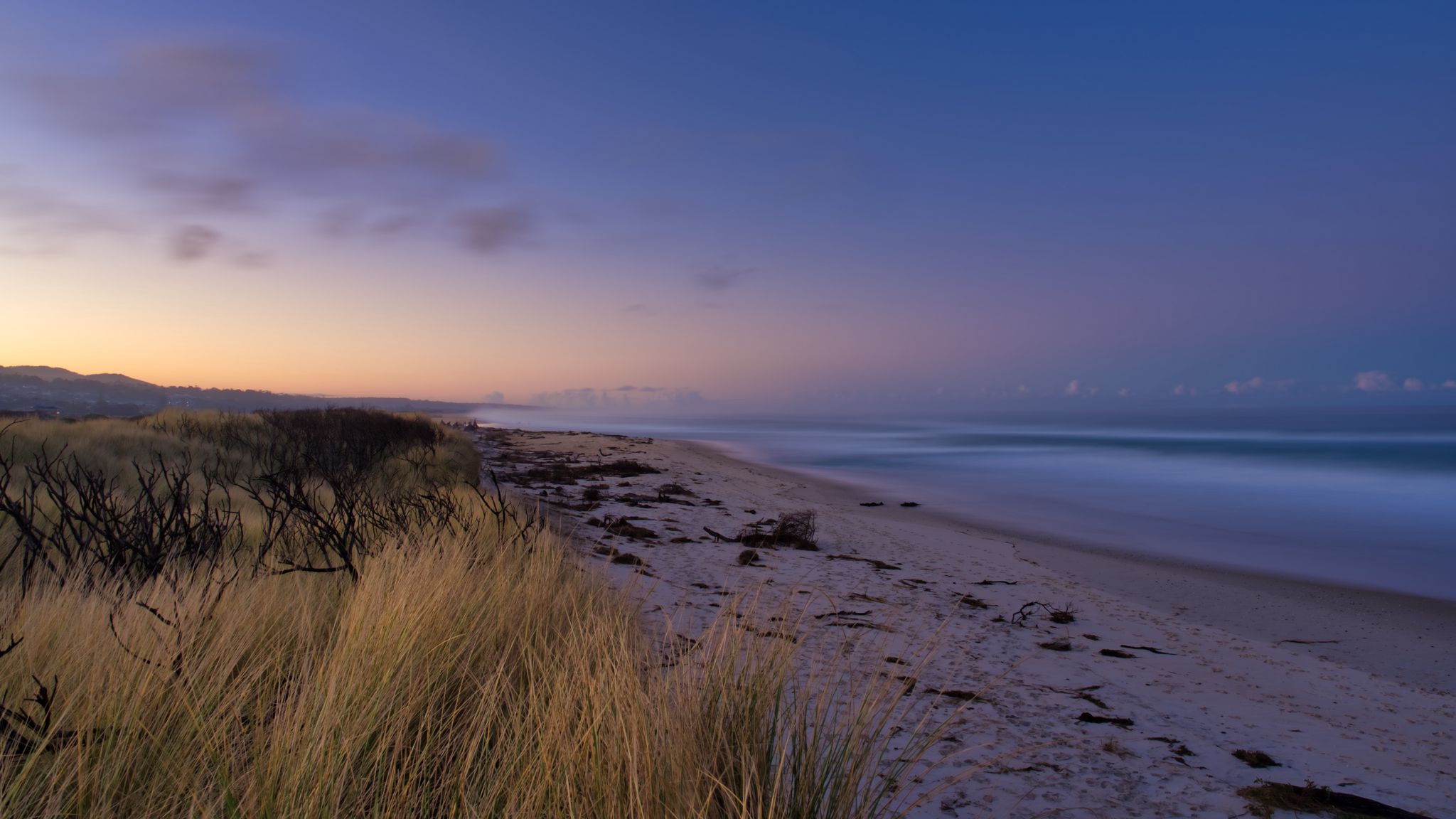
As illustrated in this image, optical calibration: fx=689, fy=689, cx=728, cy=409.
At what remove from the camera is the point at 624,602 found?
4.23m

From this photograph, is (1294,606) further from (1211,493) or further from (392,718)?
(1211,493)

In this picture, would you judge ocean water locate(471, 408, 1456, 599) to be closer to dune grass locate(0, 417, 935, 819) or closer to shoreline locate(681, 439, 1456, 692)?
shoreline locate(681, 439, 1456, 692)

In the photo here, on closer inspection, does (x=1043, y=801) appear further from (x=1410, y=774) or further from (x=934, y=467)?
(x=934, y=467)

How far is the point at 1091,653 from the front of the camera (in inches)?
195

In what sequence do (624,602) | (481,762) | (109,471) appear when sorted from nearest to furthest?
(481,762)
(624,602)
(109,471)

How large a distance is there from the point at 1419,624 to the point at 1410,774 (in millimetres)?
6064

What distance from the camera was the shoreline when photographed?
237 inches

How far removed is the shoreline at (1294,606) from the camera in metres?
6.02

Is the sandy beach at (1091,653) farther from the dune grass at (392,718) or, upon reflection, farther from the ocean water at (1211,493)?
the ocean water at (1211,493)

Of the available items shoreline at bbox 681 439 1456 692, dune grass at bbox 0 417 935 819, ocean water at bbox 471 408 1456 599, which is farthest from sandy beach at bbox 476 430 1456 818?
ocean water at bbox 471 408 1456 599

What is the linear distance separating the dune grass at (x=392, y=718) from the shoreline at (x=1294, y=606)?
5444 mm

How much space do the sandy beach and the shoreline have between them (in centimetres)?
4

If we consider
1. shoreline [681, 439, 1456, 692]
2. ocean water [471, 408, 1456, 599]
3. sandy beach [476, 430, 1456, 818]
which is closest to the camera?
sandy beach [476, 430, 1456, 818]

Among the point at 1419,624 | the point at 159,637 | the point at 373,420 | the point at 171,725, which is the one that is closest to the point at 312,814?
the point at 171,725
